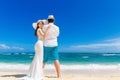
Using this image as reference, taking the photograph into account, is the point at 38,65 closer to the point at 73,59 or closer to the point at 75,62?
the point at 75,62

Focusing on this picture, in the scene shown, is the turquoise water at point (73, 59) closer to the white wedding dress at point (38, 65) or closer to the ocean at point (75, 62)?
the ocean at point (75, 62)

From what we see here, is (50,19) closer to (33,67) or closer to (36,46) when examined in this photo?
(36,46)

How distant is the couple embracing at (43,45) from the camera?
819cm

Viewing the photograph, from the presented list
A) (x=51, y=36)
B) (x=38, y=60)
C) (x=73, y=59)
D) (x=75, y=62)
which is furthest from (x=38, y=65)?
(x=73, y=59)

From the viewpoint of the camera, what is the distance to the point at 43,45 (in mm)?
8344

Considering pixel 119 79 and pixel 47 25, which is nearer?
pixel 47 25

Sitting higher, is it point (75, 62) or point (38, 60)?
point (75, 62)

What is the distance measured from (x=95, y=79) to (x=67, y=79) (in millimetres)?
766

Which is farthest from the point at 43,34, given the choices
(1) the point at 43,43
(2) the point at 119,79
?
(2) the point at 119,79

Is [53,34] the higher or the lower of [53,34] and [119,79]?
the higher

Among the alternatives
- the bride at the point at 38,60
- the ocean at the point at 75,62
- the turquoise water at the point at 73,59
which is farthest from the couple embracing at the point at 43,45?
the turquoise water at the point at 73,59

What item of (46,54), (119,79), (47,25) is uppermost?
(47,25)

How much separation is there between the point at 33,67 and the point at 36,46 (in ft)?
1.76

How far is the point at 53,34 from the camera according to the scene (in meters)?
8.31
